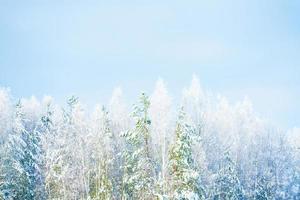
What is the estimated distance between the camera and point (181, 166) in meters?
28.5

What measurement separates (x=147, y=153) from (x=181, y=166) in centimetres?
176

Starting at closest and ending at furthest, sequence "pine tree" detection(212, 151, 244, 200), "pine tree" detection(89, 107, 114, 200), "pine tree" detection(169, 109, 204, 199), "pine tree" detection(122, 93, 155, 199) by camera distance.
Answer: "pine tree" detection(169, 109, 204, 199), "pine tree" detection(122, 93, 155, 199), "pine tree" detection(89, 107, 114, 200), "pine tree" detection(212, 151, 244, 200)

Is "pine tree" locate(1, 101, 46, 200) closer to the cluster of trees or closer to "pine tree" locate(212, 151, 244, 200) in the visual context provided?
the cluster of trees

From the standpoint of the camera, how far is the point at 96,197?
126 feet

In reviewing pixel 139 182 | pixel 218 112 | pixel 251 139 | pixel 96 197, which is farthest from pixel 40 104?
pixel 139 182

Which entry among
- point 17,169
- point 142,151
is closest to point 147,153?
point 142,151

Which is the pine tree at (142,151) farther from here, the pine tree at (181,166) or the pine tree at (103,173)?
the pine tree at (103,173)

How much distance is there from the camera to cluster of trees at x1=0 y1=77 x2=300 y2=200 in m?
29.8

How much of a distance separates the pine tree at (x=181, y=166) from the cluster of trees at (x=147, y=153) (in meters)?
0.04

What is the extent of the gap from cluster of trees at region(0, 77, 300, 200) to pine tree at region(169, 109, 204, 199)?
0.04 meters

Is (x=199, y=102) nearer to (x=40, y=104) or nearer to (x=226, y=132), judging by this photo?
(x=226, y=132)

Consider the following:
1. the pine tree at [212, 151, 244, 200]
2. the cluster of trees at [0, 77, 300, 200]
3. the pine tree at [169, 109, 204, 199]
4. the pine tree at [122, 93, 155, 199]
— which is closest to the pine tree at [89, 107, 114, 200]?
the cluster of trees at [0, 77, 300, 200]

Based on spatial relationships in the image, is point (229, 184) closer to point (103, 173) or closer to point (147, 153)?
point (103, 173)

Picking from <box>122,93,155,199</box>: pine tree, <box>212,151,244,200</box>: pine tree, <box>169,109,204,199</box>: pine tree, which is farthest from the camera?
A: <box>212,151,244,200</box>: pine tree
